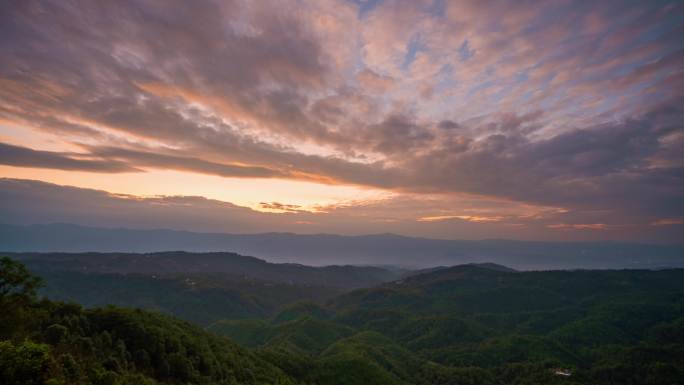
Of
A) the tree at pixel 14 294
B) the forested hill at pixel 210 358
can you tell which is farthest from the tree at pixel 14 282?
the forested hill at pixel 210 358

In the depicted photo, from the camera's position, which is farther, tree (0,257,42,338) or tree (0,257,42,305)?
tree (0,257,42,305)

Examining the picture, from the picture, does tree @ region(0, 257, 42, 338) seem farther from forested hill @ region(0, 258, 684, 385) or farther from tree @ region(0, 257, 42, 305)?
forested hill @ region(0, 258, 684, 385)

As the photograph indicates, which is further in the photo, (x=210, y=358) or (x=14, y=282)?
(x=210, y=358)

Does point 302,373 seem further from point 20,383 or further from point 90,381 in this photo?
point 20,383

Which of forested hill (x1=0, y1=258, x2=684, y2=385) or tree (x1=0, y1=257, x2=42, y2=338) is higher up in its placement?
tree (x1=0, y1=257, x2=42, y2=338)

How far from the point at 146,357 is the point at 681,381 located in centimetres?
19552

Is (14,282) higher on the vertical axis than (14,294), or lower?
higher

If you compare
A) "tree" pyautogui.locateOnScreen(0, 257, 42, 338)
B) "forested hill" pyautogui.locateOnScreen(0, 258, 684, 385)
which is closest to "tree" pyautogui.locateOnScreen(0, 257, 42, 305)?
"tree" pyautogui.locateOnScreen(0, 257, 42, 338)

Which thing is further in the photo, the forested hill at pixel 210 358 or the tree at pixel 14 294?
the tree at pixel 14 294

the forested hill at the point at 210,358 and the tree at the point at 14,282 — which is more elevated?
the tree at the point at 14,282

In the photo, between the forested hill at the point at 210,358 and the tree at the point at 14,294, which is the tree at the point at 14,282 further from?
the forested hill at the point at 210,358

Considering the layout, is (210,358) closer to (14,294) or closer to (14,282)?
(14,294)

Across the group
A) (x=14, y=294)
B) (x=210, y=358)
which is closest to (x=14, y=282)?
(x=14, y=294)

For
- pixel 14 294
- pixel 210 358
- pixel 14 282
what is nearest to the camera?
pixel 14 282
